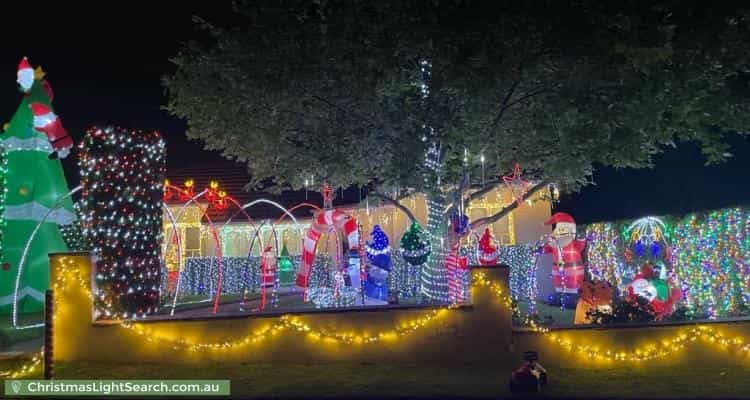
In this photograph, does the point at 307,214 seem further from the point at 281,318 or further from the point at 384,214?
the point at 281,318

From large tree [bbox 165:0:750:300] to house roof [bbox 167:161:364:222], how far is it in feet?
51.9

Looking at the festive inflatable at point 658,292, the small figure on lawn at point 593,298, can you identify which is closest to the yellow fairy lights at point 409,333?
the small figure on lawn at point 593,298

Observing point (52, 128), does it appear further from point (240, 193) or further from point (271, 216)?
point (271, 216)

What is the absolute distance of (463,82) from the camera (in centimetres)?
1095

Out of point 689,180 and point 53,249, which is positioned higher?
point 689,180

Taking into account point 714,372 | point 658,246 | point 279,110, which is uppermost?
point 279,110

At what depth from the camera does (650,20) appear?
1041cm

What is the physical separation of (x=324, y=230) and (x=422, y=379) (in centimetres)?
819

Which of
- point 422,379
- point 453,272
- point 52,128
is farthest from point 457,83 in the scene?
point 52,128

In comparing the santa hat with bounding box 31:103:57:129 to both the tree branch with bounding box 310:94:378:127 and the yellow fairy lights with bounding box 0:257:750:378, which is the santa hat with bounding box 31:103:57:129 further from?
the tree branch with bounding box 310:94:378:127

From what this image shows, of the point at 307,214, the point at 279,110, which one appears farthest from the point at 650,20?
the point at 307,214

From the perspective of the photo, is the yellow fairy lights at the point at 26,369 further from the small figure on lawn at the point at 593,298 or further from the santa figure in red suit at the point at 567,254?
the santa figure in red suit at the point at 567,254

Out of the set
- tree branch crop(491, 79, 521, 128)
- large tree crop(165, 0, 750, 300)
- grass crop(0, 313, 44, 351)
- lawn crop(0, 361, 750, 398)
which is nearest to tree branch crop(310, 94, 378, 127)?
large tree crop(165, 0, 750, 300)

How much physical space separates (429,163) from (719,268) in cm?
599
